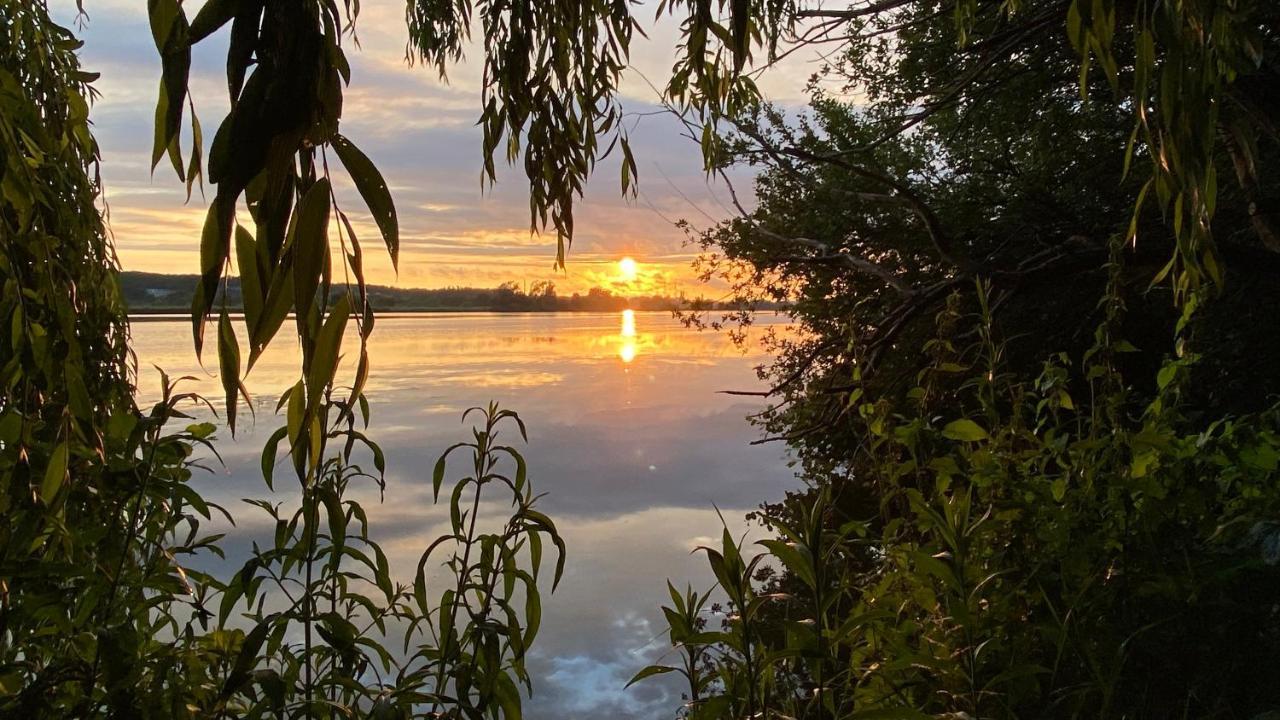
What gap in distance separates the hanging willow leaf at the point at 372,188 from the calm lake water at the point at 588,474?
335 mm

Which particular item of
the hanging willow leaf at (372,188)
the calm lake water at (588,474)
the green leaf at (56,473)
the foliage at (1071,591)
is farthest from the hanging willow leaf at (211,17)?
the foliage at (1071,591)

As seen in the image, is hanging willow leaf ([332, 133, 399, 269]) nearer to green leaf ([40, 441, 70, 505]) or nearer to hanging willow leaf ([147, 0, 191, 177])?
hanging willow leaf ([147, 0, 191, 177])

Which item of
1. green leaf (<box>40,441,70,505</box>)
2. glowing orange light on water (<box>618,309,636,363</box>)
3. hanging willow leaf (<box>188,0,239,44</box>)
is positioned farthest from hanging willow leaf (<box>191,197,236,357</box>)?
glowing orange light on water (<box>618,309,636,363</box>)

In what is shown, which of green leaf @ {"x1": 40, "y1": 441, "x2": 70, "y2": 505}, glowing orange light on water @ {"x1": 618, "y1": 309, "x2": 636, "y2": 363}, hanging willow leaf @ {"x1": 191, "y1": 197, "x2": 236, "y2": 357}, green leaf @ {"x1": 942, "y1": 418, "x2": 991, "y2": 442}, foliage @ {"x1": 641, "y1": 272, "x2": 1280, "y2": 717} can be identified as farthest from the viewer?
glowing orange light on water @ {"x1": 618, "y1": 309, "x2": 636, "y2": 363}

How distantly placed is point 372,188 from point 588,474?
11.1 ft

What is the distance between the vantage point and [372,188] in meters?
0.55

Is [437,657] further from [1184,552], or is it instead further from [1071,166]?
[1071,166]

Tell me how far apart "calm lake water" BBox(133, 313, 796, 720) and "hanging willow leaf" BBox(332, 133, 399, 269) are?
335 mm

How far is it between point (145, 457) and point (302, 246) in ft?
2.02

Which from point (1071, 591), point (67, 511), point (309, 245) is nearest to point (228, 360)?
point (309, 245)

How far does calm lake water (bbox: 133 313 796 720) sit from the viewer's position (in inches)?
93.4

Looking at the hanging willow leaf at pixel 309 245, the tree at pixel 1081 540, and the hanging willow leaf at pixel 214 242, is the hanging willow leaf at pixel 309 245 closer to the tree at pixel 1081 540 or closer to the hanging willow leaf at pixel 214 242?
the hanging willow leaf at pixel 214 242

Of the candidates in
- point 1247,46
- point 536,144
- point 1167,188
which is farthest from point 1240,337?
point 536,144

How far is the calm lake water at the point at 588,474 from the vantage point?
7.79 ft
